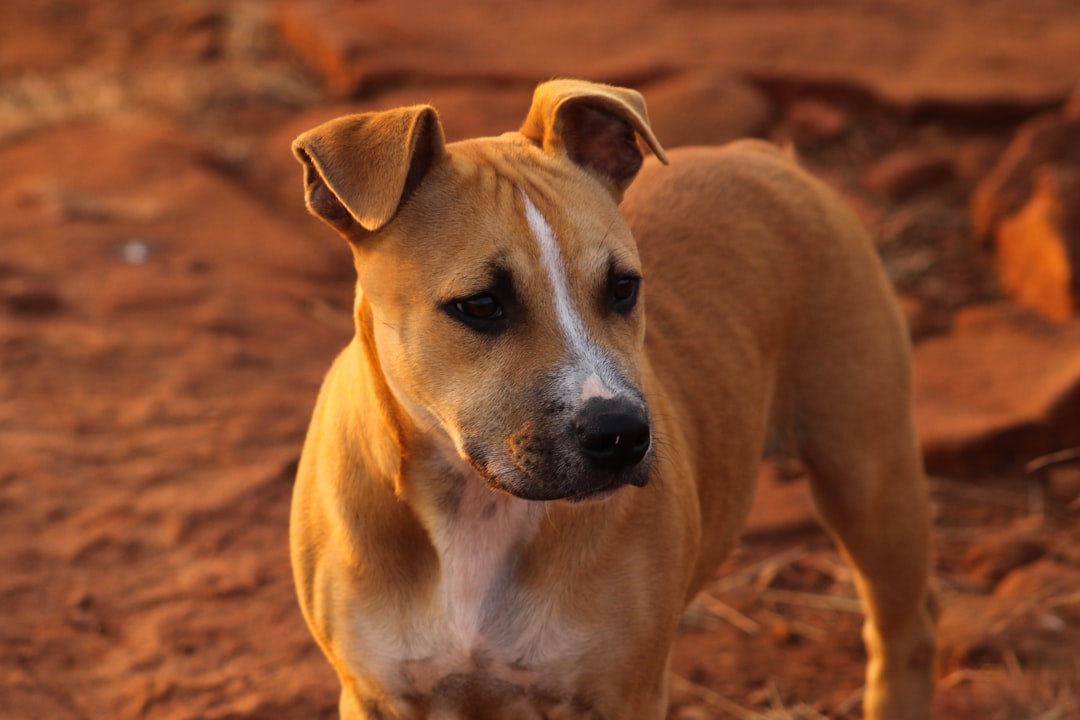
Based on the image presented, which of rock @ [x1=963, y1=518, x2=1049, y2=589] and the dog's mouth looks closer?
the dog's mouth

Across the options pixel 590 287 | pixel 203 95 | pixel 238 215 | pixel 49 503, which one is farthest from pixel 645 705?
pixel 203 95

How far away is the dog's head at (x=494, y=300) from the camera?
3.31 meters

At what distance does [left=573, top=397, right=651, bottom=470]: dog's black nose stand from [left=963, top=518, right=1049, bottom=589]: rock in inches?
130

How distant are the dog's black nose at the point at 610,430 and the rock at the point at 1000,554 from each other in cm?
330

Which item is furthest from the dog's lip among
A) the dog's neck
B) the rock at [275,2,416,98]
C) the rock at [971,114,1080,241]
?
the rock at [275,2,416,98]

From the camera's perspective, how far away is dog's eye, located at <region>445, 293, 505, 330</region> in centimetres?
345

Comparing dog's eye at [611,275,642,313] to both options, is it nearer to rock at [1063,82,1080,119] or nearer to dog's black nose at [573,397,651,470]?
dog's black nose at [573,397,651,470]

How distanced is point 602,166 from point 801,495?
3.02 meters

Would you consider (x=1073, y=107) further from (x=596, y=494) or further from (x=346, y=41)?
(x=596, y=494)

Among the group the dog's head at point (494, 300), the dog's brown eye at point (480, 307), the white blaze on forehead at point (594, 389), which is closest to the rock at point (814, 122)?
the dog's head at point (494, 300)

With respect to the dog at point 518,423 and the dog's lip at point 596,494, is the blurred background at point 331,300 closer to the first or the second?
the dog at point 518,423

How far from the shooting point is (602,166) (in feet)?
13.6

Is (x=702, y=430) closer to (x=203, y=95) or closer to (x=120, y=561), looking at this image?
(x=120, y=561)

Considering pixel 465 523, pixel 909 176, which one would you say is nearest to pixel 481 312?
pixel 465 523
